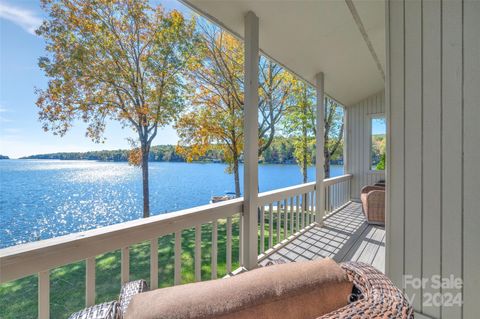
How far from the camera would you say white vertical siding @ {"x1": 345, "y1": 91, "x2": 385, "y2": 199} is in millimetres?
6785

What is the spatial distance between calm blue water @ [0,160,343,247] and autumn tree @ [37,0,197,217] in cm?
58

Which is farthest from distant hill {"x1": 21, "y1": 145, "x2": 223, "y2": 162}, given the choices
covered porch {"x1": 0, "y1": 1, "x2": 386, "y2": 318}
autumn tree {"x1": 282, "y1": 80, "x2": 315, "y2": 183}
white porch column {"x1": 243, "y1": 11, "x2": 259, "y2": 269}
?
white porch column {"x1": 243, "y1": 11, "x2": 259, "y2": 269}

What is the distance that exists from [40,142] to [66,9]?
7.73 ft

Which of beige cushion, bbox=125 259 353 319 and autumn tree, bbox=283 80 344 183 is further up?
autumn tree, bbox=283 80 344 183

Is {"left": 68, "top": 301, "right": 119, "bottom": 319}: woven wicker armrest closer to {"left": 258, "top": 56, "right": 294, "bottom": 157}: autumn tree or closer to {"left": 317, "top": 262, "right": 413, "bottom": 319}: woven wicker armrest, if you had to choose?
{"left": 317, "top": 262, "right": 413, "bottom": 319}: woven wicker armrest

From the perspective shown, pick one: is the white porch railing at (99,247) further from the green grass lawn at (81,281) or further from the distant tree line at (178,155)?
the distant tree line at (178,155)

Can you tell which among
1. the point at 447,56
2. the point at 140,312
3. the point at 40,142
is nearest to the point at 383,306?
the point at 140,312

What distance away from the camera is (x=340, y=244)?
3477mm

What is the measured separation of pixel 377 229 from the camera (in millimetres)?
4133

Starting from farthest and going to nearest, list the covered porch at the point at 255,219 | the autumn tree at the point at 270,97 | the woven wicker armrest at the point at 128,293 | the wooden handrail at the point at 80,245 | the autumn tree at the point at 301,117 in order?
the autumn tree at the point at 301,117 → the autumn tree at the point at 270,97 → the covered porch at the point at 255,219 → the wooden handrail at the point at 80,245 → the woven wicker armrest at the point at 128,293

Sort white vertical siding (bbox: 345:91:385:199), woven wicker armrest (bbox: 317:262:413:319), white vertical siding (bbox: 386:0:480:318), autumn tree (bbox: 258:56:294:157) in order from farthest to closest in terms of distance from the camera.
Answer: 1. autumn tree (bbox: 258:56:294:157)
2. white vertical siding (bbox: 345:91:385:199)
3. white vertical siding (bbox: 386:0:480:318)
4. woven wicker armrest (bbox: 317:262:413:319)

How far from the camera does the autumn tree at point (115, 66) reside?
3920 millimetres

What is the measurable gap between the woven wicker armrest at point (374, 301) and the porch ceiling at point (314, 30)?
8.23 ft

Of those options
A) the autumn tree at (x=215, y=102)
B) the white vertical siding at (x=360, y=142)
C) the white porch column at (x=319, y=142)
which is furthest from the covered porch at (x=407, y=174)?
the white vertical siding at (x=360, y=142)
